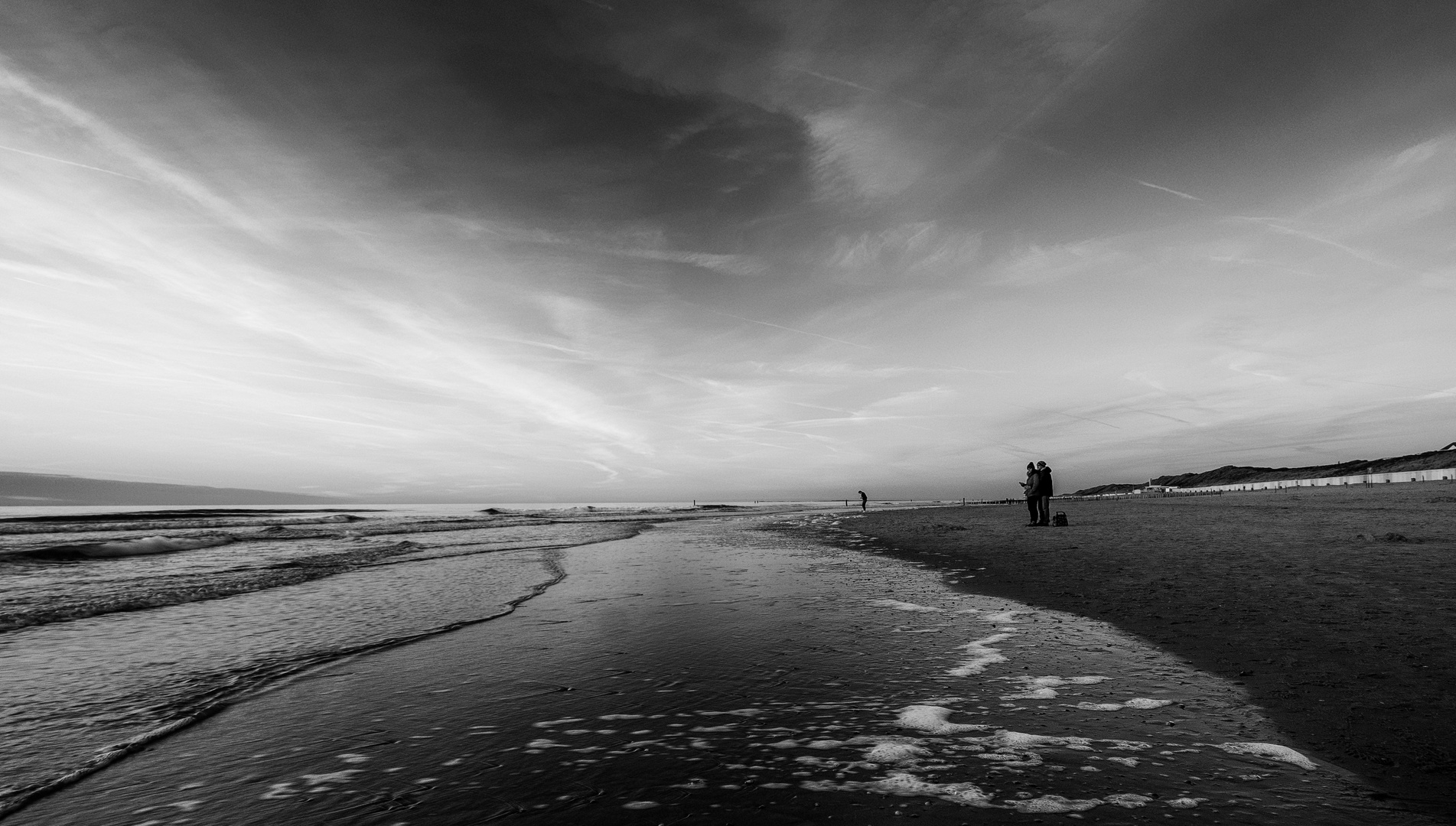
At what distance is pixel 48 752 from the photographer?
17.0 feet

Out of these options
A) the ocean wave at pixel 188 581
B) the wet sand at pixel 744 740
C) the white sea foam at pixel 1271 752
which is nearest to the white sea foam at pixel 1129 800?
the wet sand at pixel 744 740

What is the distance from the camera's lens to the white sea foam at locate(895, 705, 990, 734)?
5.11 m

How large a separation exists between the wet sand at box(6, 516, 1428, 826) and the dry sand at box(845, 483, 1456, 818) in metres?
0.46

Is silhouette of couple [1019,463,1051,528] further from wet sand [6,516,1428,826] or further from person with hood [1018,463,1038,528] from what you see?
wet sand [6,516,1428,826]

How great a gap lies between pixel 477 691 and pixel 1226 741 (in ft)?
22.5

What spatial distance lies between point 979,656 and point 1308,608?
499cm

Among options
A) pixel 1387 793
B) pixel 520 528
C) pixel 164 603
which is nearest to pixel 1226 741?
pixel 1387 793

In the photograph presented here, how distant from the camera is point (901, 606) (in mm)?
10625

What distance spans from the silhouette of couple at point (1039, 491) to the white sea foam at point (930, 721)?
2283 cm

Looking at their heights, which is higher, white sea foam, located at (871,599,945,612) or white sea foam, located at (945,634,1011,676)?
white sea foam, located at (945,634,1011,676)

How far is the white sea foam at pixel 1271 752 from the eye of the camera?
433 cm

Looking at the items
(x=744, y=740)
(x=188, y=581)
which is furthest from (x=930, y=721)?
(x=188, y=581)

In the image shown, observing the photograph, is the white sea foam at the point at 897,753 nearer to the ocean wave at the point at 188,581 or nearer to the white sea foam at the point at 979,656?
the white sea foam at the point at 979,656

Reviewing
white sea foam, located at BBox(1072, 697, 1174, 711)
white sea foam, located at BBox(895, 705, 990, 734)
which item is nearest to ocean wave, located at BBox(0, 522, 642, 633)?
white sea foam, located at BBox(895, 705, 990, 734)
